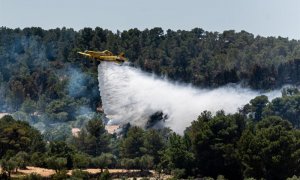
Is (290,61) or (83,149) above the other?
(290,61)

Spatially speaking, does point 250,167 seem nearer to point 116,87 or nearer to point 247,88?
point 116,87

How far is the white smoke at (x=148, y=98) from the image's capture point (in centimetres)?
8656

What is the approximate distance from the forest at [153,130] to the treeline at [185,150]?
0.45 feet

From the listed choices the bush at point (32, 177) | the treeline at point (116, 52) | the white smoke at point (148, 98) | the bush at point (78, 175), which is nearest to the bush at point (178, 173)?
the white smoke at point (148, 98)

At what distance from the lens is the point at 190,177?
8481 cm

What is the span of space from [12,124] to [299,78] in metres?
88.4

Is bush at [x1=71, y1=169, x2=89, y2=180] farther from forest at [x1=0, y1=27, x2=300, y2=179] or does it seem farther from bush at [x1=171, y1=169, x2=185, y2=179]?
bush at [x1=171, y1=169, x2=185, y2=179]

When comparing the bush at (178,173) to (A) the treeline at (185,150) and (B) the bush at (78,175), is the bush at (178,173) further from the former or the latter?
(B) the bush at (78,175)

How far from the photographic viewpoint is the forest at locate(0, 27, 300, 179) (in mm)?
83438

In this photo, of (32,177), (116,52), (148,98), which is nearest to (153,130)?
(148,98)

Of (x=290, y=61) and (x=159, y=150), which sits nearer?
(x=159, y=150)

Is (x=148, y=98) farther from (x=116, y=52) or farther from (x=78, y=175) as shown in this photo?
(x=116, y=52)

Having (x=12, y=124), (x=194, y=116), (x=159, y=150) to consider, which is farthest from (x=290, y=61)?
(x=12, y=124)

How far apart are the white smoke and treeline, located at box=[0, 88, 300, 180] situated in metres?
4.90
